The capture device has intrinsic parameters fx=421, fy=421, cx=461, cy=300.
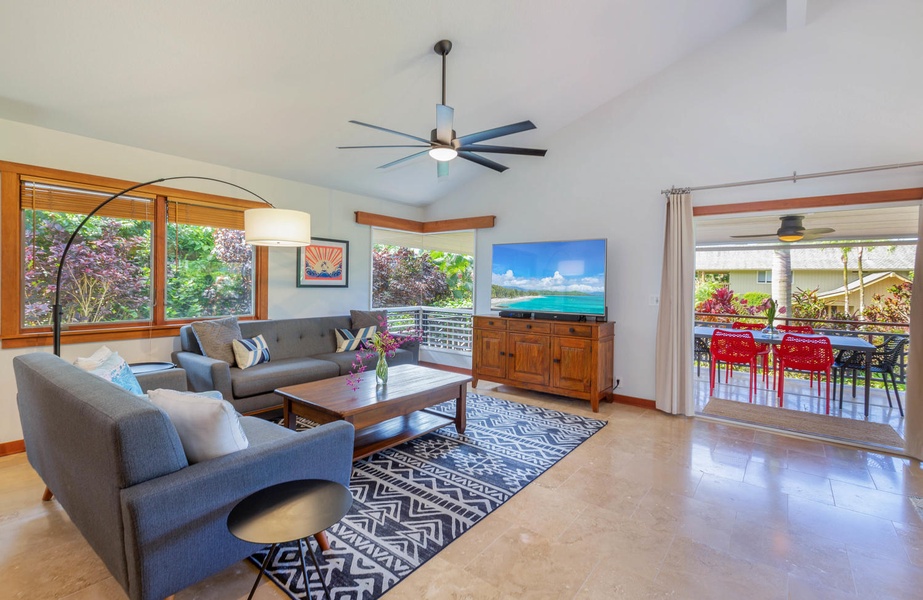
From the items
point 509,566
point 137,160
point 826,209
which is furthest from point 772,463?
point 137,160

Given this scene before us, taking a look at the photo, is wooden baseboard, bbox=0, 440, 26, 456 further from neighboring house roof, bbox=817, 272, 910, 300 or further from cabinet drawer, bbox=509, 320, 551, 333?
neighboring house roof, bbox=817, 272, 910, 300

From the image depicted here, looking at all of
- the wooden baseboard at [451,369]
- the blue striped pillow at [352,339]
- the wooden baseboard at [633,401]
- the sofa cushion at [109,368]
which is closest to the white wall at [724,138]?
the wooden baseboard at [633,401]

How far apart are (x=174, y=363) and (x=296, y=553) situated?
2.58m

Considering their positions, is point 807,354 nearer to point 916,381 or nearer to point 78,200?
point 916,381

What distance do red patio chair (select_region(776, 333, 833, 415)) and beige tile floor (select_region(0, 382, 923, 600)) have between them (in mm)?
1256

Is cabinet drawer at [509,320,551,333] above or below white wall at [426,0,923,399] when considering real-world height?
below

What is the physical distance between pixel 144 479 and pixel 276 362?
275 centimetres

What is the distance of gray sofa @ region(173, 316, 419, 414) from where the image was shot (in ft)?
11.3

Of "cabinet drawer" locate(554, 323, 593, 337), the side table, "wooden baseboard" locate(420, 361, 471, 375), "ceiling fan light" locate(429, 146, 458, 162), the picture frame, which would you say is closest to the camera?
the side table

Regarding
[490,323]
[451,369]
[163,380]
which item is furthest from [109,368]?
[451,369]

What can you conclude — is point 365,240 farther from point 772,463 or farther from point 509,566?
point 772,463

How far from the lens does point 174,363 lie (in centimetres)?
375

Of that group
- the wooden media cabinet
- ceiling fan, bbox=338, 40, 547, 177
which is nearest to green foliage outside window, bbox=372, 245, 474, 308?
the wooden media cabinet

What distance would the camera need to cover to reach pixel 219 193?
163 inches
